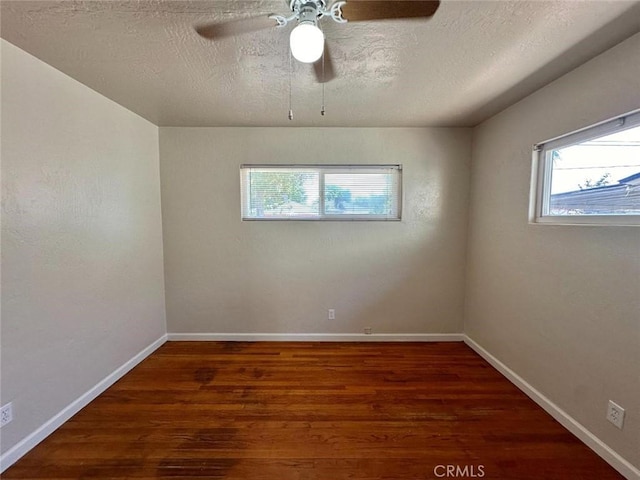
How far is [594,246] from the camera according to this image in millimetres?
1556

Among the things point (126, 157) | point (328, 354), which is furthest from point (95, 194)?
point (328, 354)

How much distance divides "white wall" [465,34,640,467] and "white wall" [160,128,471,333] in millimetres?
370

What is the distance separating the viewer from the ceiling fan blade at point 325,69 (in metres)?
1.55

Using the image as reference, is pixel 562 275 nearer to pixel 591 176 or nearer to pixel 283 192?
pixel 591 176

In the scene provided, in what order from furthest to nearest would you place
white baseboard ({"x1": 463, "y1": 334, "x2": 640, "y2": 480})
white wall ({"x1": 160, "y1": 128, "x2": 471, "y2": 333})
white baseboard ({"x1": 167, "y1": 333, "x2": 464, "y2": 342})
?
1. white baseboard ({"x1": 167, "y1": 333, "x2": 464, "y2": 342})
2. white wall ({"x1": 160, "y1": 128, "x2": 471, "y2": 333})
3. white baseboard ({"x1": 463, "y1": 334, "x2": 640, "y2": 480})

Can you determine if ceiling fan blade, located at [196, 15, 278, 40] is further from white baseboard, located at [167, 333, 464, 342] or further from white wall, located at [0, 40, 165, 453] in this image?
white baseboard, located at [167, 333, 464, 342]

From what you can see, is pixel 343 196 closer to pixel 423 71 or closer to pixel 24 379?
pixel 423 71

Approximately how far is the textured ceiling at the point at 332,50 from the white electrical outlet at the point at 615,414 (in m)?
2.01

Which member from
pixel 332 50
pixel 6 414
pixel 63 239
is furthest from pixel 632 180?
pixel 6 414

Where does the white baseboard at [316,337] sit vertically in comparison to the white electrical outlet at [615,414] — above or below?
below

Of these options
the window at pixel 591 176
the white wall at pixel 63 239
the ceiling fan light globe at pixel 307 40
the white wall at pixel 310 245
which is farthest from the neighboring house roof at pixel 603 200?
the white wall at pixel 63 239

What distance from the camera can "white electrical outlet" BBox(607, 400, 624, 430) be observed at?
55.6 inches
